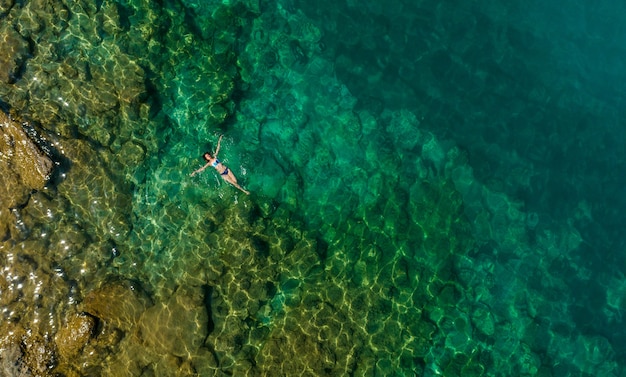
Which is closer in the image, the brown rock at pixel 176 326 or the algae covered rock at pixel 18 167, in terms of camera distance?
the brown rock at pixel 176 326

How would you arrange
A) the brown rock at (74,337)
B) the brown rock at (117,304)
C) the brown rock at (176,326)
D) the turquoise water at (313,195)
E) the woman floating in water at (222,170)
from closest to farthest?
1. the brown rock at (74,337)
2. the brown rock at (176,326)
3. the brown rock at (117,304)
4. the turquoise water at (313,195)
5. the woman floating in water at (222,170)

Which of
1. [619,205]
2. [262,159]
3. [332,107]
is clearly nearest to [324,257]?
[262,159]

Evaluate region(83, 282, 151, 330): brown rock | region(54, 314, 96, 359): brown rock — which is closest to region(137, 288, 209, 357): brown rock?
region(83, 282, 151, 330): brown rock

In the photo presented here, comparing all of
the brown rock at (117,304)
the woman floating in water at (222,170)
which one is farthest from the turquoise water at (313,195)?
the woman floating in water at (222,170)

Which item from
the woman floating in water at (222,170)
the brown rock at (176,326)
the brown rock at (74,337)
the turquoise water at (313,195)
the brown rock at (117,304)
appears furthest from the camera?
the woman floating in water at (222,170)

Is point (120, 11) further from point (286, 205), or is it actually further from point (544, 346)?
point (544, 346)

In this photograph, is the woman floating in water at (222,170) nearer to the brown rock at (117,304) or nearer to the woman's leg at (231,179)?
the woman's leg at (231,179)
